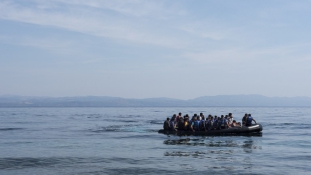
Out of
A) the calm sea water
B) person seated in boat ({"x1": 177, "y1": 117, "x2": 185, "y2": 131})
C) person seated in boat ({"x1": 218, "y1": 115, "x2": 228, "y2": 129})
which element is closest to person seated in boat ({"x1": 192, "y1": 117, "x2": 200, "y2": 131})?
person seated in boat ({"x1": 177, "y1": 117, "x2": 185, "y2": 131})

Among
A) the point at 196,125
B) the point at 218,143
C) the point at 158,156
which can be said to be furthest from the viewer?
the point at 196,125

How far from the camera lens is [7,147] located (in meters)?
29.0

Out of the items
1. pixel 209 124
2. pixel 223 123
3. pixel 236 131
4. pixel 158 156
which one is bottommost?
pixel 158 156

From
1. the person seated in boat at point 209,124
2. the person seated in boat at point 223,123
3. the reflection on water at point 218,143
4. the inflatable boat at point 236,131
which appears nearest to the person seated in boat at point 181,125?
the inflatable boat at point 236,131

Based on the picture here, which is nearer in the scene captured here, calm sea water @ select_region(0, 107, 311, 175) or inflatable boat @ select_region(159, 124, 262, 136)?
calm sea water @ select_region(0, 107, 311, 175)

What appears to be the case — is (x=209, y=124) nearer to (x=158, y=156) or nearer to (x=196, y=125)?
(x=196, y=125)

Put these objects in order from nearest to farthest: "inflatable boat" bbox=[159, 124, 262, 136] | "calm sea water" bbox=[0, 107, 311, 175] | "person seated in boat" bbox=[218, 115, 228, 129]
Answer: "calm sea water" bbox=[0, 107, 311, 175]
"inflatable boat" bbox=[159, 124, 262, 136]
"person seated in boat" bbox=[218, 115, 228, 129]

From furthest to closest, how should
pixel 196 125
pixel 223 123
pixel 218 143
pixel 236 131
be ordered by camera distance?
pixel 196 125 → pixel 223 123 → pixel 236 131 → pixel 218 143

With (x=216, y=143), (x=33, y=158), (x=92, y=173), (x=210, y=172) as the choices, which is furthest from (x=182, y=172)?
(x=216, y=143)

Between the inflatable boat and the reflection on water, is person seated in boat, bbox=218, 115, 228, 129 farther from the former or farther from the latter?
the reflection on water

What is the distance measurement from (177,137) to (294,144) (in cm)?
959

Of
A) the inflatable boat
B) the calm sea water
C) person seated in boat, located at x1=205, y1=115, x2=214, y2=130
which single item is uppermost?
person seated in boat, located at x1=205, y1=115, x2=214, y2=130

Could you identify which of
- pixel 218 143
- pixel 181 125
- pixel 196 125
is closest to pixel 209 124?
pixel 196 125

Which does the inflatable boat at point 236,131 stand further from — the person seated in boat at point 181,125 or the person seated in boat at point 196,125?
the person seated in boat at point 181,125
